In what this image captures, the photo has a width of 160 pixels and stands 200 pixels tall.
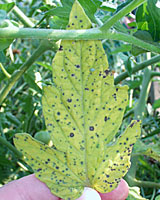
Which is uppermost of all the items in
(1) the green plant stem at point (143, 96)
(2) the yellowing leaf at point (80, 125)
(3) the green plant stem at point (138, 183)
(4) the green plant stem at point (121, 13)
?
(4) the green plant stem at point (121, 13)

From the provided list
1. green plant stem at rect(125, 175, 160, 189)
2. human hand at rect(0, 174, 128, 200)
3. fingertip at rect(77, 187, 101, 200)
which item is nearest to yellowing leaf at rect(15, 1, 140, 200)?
fingertip at rect(77, 187, 101, 200)

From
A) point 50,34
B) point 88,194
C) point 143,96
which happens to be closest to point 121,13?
point 50,34

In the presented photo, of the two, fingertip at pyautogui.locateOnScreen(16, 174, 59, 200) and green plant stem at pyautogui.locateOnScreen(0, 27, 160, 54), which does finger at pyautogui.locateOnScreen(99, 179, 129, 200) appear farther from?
green plant stem at pyautogui.locateOnScreen(0, 27, 160, 54)

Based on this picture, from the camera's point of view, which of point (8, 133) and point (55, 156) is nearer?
point (55, 156)

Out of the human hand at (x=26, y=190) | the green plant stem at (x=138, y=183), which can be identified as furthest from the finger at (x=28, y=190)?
the green plant stem at (x=138, y=183)

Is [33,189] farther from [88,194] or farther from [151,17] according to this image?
[151,17]

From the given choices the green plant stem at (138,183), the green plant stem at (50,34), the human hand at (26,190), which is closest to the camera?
the green plant stem at (50,34)

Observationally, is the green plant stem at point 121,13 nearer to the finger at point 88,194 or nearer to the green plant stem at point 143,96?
the finger at point 88,194

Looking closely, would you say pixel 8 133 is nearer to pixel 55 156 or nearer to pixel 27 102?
pixel 27 102

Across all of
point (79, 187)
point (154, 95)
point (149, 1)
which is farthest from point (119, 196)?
point (154, 95)
